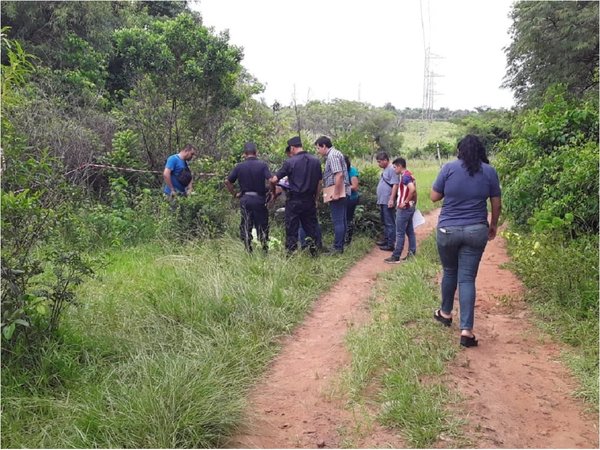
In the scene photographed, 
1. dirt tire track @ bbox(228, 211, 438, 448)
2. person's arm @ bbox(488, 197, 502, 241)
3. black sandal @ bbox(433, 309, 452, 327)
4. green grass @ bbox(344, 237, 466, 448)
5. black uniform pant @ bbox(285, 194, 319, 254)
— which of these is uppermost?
person's arm @ bbox(488, 197, 502, 241)

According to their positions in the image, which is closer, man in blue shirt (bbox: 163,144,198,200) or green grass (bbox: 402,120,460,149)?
man in blue shirt (bbox: 163,144,198,200)

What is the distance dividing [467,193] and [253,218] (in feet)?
10.4

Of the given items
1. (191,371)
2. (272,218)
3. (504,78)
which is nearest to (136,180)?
(272,218)

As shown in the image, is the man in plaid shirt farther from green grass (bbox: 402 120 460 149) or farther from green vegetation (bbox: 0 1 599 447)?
green grass (bbox: 402 120 460 149)

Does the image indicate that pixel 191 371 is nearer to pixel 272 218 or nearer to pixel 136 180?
pixel 272 218

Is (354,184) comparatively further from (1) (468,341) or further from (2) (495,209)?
(1) (468,341)

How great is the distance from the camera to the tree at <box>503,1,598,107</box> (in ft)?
43.7

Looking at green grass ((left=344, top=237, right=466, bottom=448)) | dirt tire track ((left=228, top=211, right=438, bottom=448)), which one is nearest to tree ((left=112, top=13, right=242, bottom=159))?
dirt tire track ((left=228, top=211, right=438, bottom=448))

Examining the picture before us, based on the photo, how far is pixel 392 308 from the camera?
491 cm

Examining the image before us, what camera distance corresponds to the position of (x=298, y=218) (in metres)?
6.75

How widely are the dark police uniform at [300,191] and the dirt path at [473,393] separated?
5.90 feet

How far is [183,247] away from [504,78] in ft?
46.6

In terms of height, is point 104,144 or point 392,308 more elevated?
point 104,144

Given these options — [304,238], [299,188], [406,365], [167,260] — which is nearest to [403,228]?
[304,238]
